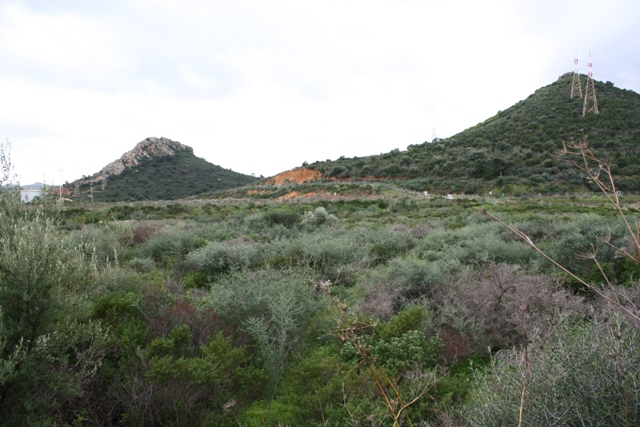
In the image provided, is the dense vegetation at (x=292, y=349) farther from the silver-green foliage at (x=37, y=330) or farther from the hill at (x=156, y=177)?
the hill at (x=156, y=177)

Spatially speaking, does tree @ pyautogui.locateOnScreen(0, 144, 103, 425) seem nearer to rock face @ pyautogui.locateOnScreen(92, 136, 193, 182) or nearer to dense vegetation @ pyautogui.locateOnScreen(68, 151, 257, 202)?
dense vegetation @ pyautogui.locateOnScreen(68, 151, 257, 202)

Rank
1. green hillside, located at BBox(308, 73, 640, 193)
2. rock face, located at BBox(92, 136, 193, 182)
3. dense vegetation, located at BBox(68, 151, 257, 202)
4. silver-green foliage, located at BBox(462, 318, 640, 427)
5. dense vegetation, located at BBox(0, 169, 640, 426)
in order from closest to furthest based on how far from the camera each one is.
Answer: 1. silver-green foliage, located at BBox(462, 318, 640, 427)
2. dense vegetation, located at BBox(0, 169, 640, 426)
3. green hillside, located at BBox(308, 73, 640, 193)
4. dense vegetation, located at BBox(68, 151, 257, 202)
5. rock face, located at BBox(92, 136, 193, 182)

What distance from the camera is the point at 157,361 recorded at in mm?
3607

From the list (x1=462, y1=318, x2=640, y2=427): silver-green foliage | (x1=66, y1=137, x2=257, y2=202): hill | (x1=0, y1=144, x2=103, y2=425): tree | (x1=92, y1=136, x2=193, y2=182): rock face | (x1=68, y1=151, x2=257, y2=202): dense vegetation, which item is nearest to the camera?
(x1=462, y1=318, x2=640, y2=427): silver-green foliage

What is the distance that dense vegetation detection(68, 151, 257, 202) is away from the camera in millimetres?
57656

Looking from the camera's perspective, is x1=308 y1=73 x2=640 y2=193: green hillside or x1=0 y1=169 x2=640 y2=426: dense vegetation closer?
x1=0 y1=169 x2=640 y2=426: dense vegetation

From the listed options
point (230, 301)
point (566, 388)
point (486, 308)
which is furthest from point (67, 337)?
point (486, 308)

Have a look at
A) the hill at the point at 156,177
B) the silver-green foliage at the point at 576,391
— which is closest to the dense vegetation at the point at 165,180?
the hill at the point at 156,177

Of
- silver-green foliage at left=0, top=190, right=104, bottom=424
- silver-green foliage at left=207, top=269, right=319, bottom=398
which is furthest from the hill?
silver-green foliage at left=0, top=190, right=104, bottom=424

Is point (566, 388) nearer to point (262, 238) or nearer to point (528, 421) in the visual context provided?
point (528, 421)

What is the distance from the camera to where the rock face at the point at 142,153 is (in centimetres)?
6796

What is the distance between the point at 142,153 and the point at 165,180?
38.0 ft

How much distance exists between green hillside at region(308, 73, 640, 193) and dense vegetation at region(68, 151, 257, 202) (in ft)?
80.1

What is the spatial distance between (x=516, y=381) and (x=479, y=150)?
164 feet
